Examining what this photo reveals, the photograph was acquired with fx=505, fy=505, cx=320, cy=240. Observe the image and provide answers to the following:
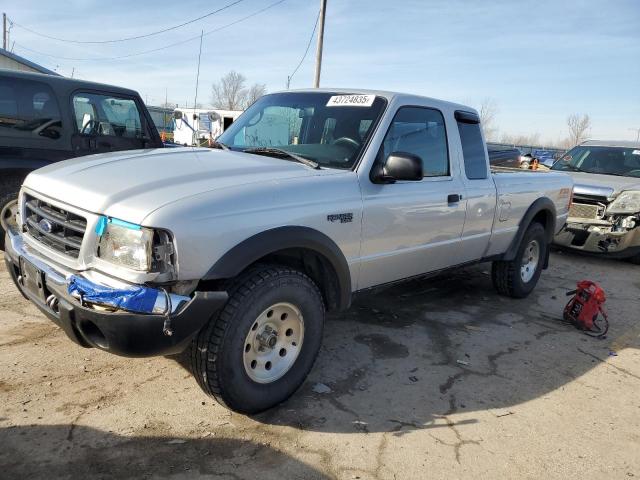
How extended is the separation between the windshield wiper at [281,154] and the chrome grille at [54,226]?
56.0 inches

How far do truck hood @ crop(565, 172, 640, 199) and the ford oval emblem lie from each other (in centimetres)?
777

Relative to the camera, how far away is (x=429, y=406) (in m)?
3.26

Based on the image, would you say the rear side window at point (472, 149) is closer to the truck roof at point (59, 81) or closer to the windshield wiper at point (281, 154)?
the windshield wiper at point (281, 154)

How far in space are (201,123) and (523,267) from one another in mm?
21480

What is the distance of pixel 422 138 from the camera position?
13.3ft

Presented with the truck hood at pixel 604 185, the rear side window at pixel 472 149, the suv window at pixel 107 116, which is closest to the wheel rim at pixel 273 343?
the rear side window at pixel 472 149

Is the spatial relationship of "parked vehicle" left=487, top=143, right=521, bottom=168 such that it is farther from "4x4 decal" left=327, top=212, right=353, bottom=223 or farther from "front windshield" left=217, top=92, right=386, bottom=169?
Result: "4x4 decal" left=327, top=212, right=353, bottom=223

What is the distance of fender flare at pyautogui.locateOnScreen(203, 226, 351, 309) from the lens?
8.42ft

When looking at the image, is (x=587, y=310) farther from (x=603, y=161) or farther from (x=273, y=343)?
(x=603, y=161)

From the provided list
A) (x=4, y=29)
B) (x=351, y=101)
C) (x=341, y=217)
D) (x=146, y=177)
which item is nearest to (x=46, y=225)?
(x=146, y=177)

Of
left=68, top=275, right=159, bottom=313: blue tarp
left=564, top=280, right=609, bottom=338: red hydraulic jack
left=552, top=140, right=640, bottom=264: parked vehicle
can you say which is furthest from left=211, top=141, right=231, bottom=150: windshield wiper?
left=552, top=140, right=640, bottom=264: parked vehicle

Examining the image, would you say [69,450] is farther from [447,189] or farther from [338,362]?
[447,189]

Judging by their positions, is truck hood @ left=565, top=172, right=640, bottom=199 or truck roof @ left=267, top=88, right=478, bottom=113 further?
truck hood @ left=565, top=172, right=640, bottom=199

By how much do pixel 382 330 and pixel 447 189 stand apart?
1.34 m
